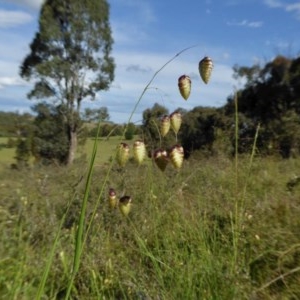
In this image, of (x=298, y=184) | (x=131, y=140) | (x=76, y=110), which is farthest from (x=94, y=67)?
(x=131, y=140)

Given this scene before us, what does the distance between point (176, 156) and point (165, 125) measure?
9 cm

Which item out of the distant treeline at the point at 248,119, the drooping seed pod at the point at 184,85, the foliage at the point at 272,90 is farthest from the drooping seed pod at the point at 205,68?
the foliage at the point at 272,90

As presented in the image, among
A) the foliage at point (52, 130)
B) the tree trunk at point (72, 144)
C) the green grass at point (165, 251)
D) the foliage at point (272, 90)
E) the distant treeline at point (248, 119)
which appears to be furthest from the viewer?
the tree trunk at point (72, 144)

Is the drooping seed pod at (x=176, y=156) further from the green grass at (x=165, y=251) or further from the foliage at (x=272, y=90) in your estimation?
the foliage at (x=272, y=90)

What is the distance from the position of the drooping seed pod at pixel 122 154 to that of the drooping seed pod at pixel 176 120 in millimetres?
120

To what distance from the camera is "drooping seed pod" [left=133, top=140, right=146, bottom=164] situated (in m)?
1.19

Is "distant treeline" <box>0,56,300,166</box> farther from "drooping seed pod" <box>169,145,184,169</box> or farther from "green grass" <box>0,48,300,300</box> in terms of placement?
"drooping seed pod" <box>169,145,184,169</box>

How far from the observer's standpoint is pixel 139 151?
1.21 metres

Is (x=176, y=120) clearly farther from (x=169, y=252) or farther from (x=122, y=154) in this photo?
(x=169, y=252)

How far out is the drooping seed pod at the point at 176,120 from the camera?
3.90 ft

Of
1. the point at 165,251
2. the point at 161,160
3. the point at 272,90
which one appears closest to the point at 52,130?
the point at 272,90

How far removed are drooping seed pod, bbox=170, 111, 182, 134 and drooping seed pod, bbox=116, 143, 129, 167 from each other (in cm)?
12

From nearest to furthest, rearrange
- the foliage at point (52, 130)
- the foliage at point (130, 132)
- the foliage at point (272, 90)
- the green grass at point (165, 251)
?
the foliage at point (130, 132), the green grass at point (165, 251), the foliage at point (272, 90), the foliage at point (52, 130)

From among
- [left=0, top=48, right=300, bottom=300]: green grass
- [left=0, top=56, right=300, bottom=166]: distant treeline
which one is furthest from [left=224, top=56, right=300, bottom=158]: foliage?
[left=0, top=48, right=300, bottom=300]: green grass
